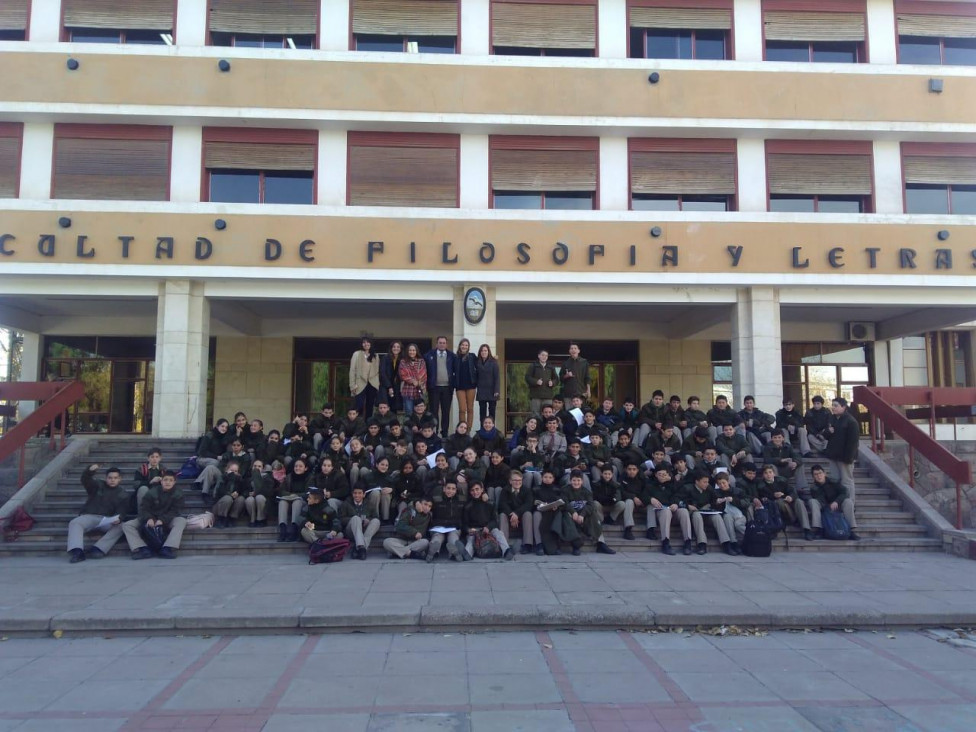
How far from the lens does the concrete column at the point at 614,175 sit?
14359mm

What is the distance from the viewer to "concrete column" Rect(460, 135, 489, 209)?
46.6 feet

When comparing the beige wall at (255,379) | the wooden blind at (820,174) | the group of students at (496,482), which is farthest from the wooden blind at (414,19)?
the group of students at (496,482)

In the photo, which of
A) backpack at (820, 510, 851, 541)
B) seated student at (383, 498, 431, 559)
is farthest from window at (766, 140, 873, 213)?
seated student at (383, 498, 431, 559)

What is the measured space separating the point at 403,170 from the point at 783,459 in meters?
8.91

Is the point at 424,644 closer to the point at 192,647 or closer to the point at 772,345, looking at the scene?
the point at 192,647

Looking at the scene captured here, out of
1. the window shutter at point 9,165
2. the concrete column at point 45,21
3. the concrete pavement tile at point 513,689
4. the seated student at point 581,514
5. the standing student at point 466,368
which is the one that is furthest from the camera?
the concrete column at point 45,21

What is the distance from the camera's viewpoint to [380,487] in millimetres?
10023

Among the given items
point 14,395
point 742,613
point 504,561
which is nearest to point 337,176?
point 14,395

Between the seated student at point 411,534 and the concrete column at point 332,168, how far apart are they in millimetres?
7095

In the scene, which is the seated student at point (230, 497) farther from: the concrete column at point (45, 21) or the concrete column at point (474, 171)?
the concrete column at point (45, 21)

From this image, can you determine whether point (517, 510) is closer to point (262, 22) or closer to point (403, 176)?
point (403, 176)

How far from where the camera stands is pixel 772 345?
14219 mm

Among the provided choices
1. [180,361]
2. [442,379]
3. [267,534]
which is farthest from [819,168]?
[180,361]

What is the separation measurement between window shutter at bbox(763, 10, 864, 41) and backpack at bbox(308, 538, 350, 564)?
43.7 ft
